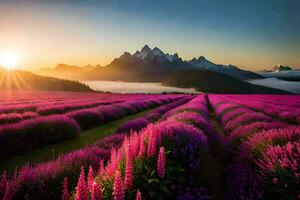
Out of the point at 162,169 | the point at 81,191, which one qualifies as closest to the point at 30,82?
the point at 162,169

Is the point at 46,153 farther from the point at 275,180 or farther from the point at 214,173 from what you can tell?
the point at 275,180

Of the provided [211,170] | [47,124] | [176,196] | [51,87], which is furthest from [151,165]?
[51,87]

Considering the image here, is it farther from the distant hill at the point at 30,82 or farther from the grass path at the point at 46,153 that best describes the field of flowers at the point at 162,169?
the distant hill at the point at 30,82

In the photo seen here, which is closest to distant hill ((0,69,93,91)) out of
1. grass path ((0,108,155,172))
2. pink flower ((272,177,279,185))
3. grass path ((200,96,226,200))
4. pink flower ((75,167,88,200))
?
grass path ((0,108,155,172))

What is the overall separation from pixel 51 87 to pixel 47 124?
79.8m

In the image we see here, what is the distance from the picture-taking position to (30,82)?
272 feet

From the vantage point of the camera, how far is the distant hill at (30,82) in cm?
7588

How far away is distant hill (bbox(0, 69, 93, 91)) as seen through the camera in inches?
2987

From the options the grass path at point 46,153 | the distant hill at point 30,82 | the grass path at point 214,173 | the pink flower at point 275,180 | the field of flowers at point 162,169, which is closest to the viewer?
the field of flowers at point 162,169

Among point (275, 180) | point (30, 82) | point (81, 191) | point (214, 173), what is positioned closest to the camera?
point (81, 191)

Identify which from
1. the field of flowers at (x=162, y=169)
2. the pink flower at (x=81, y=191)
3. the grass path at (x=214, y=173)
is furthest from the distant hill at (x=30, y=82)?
the pink flower at (x=81, y=191)

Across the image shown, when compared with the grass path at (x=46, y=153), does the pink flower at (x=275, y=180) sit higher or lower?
higher

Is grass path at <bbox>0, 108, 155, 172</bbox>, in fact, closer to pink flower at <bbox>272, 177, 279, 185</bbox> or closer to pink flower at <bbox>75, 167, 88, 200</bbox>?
pink flower at <bbox>75, 167, 88, 200</bbox>

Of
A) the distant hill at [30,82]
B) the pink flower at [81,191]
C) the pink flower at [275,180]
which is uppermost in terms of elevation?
the pink flower at [81,191]
